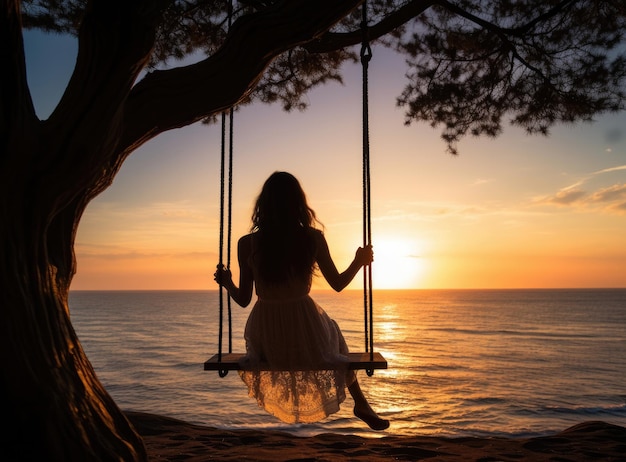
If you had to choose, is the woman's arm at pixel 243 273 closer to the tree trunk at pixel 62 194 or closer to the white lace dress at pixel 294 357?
the white lace dress at pixel 294 357

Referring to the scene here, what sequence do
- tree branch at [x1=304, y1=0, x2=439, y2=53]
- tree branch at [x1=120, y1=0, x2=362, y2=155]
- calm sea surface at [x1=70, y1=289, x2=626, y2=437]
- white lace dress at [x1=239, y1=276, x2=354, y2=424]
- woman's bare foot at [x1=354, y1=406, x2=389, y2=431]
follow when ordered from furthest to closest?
calm sea surface at [x1=70, y1=289, x2=626, y2=437] → tree branch at [x1=304, y1=0, x2=439, y2=53] → woman's bare foot at [x1=354, y1=406, x2=389, y2=431] → white lace dress at [x1=239, y1=276, x2=354, y2=424] → tree branch at [x1=120, y1=0, x2=362, y2=155]

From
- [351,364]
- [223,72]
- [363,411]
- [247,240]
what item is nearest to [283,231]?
[247,240]

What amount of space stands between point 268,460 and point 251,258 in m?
1.69

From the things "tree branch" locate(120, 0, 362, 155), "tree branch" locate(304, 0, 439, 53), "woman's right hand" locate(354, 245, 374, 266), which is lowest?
"woman's right hand" locate(354, 245, 374, 266)

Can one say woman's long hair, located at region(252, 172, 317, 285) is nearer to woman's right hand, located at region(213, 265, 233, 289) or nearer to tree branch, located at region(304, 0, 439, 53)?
woman's right hand, located at region(213, 265, 233, 289)

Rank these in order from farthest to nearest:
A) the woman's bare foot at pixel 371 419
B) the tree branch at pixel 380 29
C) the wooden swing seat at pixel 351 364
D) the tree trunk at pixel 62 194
Answer: the tree branch at pixel 380 29 → the woman's bare foot at pixel 371 419 → the wooden swing seat at pixel 351 364 → the tree trunk at pixel 62 194

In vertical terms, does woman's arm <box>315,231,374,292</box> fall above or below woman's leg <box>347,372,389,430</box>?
above

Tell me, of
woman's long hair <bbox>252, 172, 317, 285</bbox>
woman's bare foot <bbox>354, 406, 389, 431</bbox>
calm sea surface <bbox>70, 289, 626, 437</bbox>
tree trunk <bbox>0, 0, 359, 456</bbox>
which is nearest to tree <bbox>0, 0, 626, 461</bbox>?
tree trunk <bbox>0, 0, 359, 456</bbox>

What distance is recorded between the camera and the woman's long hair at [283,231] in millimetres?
3105

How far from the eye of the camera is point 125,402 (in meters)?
13.0

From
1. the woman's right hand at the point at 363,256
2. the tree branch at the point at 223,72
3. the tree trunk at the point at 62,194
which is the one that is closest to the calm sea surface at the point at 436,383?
the woman's right hand at the point at 363,256

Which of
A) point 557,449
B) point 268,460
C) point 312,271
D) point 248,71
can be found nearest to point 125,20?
point 248,71

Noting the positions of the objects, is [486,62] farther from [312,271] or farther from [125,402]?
[125,402]

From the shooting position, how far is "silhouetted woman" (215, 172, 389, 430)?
3.08 m
